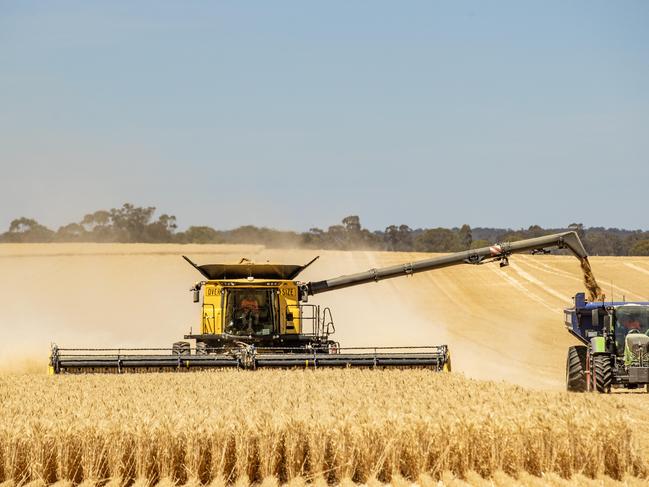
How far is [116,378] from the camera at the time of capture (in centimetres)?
1711

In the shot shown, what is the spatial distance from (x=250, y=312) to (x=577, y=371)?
654cm

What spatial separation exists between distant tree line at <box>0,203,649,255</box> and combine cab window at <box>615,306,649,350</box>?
141ft

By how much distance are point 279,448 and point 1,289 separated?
38.4 metres

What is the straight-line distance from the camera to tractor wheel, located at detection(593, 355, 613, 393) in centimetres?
2066

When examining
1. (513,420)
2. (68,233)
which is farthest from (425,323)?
(68,233)

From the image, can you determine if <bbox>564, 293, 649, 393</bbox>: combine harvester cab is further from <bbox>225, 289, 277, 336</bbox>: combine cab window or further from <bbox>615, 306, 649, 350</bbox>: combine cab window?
<bbox>225, 289, 277, 336</bbox>: combine cab window

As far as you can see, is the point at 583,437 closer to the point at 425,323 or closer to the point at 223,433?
the point at 223,433

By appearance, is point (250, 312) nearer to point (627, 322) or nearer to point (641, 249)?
point (627, 322)

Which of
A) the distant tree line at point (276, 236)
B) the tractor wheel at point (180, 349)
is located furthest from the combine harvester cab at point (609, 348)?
the distant tree line at point (276, 236)

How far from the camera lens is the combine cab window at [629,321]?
847 inches

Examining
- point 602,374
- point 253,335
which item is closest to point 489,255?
point 602,374

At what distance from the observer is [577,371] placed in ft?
72.2

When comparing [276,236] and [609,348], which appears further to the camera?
[276,236]

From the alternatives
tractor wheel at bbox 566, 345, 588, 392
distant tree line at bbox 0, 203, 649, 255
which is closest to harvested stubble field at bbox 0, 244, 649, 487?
tractor wheel at bbox 566, 345, 588, 392
